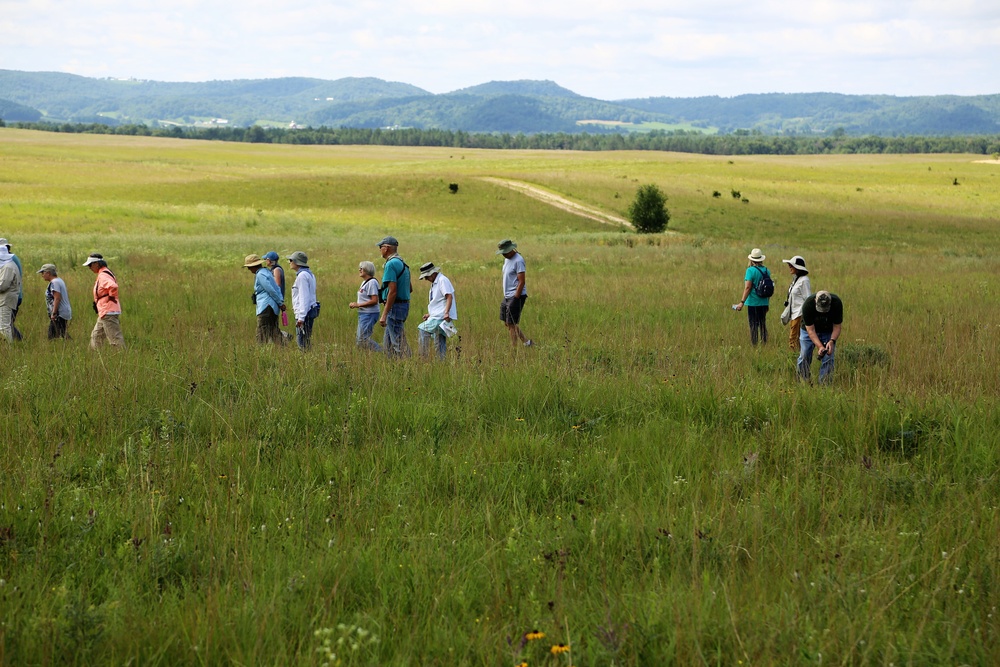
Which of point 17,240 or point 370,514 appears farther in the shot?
point 17,240

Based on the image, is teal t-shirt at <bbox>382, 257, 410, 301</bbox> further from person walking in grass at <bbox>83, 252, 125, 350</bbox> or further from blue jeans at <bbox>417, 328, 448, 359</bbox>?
person walking in grass at <bbox>83, 252, 125, 350</bbox>

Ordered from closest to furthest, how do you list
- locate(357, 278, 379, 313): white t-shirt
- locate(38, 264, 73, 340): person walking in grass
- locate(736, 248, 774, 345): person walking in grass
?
locate(357, 278, 379, 313): white t-shirt
locate(38, 264, 73, 340): person walking in grass
locate(736, 248, 774, 345): person walking in grass

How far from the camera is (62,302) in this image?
12.0 m

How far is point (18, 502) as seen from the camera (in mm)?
4477

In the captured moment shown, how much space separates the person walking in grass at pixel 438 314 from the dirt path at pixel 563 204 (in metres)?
43.2

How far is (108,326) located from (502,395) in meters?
6.80

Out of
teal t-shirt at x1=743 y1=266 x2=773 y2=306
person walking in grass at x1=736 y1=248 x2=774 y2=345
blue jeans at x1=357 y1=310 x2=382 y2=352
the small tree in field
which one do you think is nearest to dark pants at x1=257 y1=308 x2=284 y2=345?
blue jeans at x1=357 y1=310 x2=382 y2=352

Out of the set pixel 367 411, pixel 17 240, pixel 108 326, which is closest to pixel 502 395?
pixel 367 411

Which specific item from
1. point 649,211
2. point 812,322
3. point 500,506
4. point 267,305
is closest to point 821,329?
point 812,322

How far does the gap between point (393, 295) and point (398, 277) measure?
261 mm

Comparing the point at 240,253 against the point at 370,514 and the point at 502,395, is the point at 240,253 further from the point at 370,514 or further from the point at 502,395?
the point at 370,514

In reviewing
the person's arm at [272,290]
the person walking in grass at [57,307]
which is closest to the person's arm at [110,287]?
the person walking in grass at [57,307]

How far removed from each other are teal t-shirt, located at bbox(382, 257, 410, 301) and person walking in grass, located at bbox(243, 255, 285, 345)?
5.06ft

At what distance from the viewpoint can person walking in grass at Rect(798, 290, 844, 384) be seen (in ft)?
29.7
